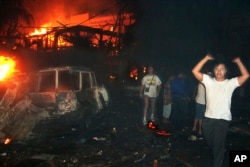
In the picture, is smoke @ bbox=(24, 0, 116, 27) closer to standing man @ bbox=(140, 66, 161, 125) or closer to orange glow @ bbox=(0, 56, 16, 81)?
orange glow @ bbox=(0, 56, 16, 81)

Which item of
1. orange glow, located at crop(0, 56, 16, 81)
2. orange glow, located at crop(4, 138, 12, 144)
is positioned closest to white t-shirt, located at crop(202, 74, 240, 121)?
orange glow, located at crop(4, 138, 12, 144)

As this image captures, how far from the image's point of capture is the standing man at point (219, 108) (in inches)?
192

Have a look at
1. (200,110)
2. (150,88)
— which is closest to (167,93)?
(150,88)

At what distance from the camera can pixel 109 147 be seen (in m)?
7.55

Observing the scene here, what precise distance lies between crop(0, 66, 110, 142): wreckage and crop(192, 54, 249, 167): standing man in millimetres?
4418

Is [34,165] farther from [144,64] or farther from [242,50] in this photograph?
[144,64]

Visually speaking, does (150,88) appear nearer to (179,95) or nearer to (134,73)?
(179,95)

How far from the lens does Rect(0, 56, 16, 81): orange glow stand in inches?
354

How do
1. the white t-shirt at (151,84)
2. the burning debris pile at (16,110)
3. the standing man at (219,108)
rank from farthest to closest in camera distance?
the white t-shirt at (151,84)
the burning debris pile at (16,110)
the standing man at (219,108)

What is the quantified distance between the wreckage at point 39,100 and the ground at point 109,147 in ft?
0.90

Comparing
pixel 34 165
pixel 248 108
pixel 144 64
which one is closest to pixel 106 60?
pixel 144 64

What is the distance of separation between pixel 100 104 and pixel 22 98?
2.71 meters

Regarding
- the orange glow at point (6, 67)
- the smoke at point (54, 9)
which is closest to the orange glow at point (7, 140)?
the orange glow at point (6, 67)

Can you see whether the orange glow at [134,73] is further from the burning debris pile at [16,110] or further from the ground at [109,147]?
the burning debris pile at [16,110]
